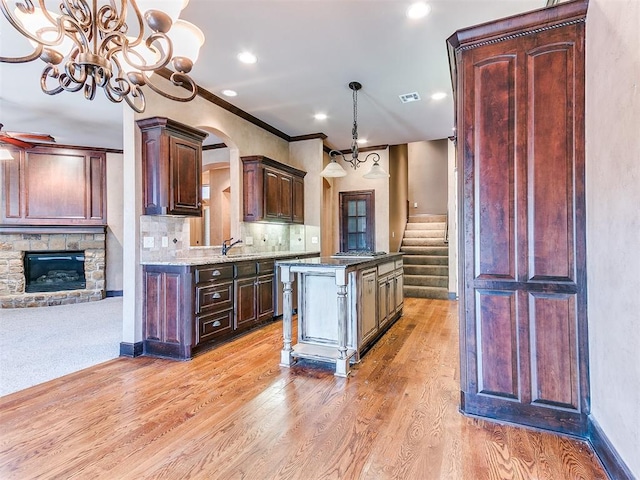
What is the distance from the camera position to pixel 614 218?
1.68 metres

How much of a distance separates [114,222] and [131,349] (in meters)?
4.52

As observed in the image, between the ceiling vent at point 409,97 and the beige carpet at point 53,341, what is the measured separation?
14.9ft

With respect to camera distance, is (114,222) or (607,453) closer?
(607,453)

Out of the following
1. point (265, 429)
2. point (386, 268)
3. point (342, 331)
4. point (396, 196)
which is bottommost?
point (265, 429)

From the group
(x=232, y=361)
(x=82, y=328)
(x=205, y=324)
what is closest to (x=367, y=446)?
(x=232, y=361)

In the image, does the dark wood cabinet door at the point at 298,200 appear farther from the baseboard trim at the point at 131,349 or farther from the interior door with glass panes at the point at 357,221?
the baseboard trim at the point at 131,349

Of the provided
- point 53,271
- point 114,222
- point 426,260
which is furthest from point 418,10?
point 53,271

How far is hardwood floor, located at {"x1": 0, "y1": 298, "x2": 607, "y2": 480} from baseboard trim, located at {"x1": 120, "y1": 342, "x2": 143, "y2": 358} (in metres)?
0.28

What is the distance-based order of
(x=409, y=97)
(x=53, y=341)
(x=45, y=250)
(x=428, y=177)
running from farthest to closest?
(x=428, y=177) → (x=45, y=250) → (x=409, y=97) → (x=53, y=341)

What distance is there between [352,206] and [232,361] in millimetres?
4900

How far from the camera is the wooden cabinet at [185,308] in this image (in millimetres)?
3434

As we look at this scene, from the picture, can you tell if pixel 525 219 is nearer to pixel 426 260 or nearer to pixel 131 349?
pixel 131 349

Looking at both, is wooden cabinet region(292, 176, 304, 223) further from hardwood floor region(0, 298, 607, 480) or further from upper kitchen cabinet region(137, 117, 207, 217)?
hardwood floor region(0, 298, 607, 480)

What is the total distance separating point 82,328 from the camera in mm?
4695
